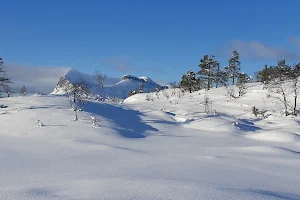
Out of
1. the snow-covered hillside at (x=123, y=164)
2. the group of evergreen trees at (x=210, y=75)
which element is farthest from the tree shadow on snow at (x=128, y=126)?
the group of evergreen trees at (x=210, y=75)

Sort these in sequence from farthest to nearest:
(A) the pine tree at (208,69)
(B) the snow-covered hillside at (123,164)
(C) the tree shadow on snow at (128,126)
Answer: (A) the pine tree at (208,69)
(C) the tree shadow on snow at (128,126)
(B) the snow-covered hillside at (123,164)

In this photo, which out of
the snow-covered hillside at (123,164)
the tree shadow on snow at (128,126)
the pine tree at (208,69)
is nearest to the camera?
the snow-covered hillside at (123,164)

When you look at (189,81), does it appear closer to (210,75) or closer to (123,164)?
(210,75)

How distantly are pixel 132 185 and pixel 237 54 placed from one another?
48845 mm

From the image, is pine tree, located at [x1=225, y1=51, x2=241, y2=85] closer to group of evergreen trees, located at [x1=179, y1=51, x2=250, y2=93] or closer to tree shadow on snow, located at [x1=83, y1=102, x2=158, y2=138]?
group of evergreen trees, located at [x1=179, y1=51, x2=250, y2=93]

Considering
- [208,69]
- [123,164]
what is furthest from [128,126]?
[208,69]

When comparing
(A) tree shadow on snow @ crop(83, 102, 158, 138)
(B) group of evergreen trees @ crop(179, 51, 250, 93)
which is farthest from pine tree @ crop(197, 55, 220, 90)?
(A) tree shadow on snow @ crop(83, 102, 158, 138)

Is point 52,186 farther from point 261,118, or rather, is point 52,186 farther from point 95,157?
point 261,118

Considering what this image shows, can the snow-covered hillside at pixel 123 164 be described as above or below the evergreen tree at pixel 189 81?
below

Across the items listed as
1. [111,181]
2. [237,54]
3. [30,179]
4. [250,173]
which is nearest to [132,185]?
[111,181]

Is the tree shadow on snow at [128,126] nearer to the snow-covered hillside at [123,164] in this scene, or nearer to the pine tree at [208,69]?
the snow-covered hillside at [123,164]

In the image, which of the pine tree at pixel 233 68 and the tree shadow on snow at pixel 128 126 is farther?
the pine tree at pixel 233 68

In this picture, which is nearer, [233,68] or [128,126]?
[128,126]

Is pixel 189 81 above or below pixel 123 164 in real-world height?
above
